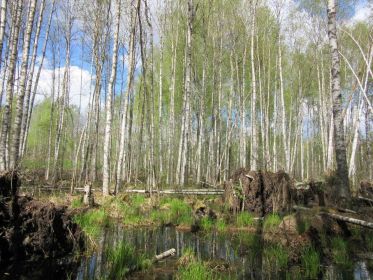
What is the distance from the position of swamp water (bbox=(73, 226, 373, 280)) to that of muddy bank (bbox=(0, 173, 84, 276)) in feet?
1.76

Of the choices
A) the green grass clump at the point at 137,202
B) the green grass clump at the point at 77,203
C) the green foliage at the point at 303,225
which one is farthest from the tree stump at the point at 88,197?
the green foliage at the point at 303,225

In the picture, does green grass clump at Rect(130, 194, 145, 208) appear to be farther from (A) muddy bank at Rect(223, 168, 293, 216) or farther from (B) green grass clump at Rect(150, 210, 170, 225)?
(A) muddy bank at Rect(223, 168, 293, 216)

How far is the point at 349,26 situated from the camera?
19.1 m

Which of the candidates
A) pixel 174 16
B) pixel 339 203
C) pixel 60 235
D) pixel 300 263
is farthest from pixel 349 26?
pixel 60 235

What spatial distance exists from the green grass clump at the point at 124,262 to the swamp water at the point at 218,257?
9cm

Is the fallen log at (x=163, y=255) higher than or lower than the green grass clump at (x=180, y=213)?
lower

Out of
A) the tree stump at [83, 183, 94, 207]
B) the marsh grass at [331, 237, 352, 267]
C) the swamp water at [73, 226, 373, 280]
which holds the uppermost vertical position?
the tree stump at [83, 183, 94, 207]

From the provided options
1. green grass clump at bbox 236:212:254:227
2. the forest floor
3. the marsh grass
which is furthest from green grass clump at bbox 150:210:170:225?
the marsh grass

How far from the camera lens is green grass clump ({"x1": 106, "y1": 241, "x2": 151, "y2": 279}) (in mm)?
3816

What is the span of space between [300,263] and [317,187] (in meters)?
5.82

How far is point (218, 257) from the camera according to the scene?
203 inches

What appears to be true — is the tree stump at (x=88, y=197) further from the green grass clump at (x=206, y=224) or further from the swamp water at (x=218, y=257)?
the green grass clump at (x=206, y=224)

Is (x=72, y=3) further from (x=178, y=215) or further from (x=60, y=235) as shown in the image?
(x=60, y=235)

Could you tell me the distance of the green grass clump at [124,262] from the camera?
12.5 feet
